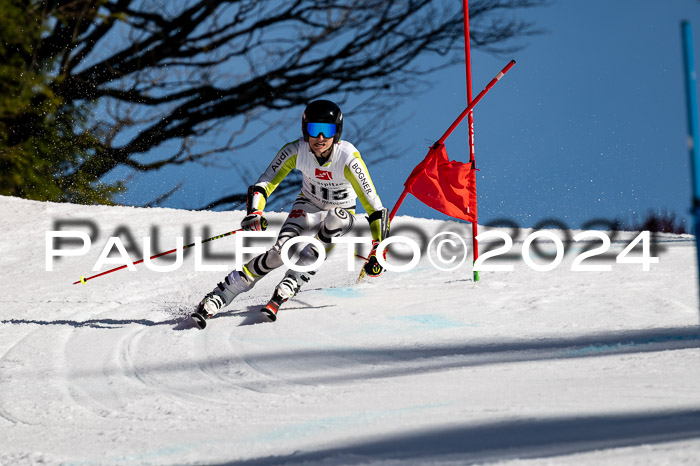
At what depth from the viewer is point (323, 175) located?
4883 mm

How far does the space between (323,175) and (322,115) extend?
0.45 m

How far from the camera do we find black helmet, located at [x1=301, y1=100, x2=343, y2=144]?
464 cm

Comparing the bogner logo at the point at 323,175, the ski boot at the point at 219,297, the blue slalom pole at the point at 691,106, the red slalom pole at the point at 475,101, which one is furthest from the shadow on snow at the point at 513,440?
the red slalom pole at the point at 475,101

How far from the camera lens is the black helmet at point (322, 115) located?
464 cm

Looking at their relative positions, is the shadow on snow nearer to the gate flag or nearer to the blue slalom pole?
the blue slalom pole

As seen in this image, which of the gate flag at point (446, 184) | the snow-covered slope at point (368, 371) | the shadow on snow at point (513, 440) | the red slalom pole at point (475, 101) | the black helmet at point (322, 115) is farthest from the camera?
the gate flag at point (446, 184)

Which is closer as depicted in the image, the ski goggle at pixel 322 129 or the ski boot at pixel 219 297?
the ski goggle at pixel 322 129

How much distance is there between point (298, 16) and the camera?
1334cm

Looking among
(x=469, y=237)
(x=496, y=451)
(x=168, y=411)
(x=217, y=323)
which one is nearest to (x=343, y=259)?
(x=469, y=237)

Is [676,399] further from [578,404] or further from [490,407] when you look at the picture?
[490,407]

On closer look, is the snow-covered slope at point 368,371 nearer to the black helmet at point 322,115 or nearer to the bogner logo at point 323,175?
the bogner logo at point 323,175

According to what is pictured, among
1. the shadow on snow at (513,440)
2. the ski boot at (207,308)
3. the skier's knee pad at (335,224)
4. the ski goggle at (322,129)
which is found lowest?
the shadow on snow at (513,440)

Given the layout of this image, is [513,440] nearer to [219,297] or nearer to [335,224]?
[335,224]

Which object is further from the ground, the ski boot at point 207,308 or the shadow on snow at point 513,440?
the ski boot at point 207,308
